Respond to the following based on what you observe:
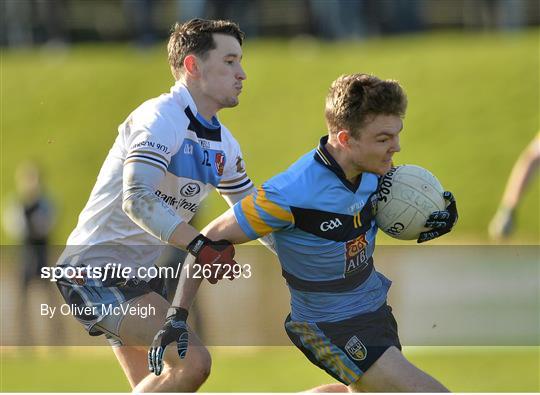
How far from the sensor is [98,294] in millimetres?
6375

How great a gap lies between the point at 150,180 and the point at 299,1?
1645 centimetres

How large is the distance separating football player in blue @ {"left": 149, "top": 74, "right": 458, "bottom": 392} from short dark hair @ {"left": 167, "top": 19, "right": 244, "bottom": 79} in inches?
29.6

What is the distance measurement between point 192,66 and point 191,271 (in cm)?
113

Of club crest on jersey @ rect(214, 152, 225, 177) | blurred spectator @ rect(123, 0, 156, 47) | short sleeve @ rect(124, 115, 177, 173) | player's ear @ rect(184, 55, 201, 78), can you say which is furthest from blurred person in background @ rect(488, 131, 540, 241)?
blurred spectator @ rect(123, 0, 156, 47)

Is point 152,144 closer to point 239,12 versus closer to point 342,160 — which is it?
point 342,160

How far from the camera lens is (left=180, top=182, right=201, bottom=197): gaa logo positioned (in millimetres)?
6406

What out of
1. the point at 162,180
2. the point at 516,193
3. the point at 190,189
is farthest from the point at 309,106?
the point at 162,180

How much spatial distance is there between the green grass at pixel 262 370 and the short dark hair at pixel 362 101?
188 inches

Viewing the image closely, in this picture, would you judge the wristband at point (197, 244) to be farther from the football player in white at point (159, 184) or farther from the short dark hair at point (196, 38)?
the short dark hair at point (196, 38)

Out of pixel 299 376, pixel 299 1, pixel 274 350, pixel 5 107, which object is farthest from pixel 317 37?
pixel 299 376

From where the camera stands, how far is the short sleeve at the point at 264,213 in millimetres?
5891

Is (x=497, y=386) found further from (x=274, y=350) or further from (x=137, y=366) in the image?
(x=137, y=366)

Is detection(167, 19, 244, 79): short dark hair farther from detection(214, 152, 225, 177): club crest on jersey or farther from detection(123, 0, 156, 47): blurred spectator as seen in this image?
detection(123, 0, 156, 47): blurred spectator

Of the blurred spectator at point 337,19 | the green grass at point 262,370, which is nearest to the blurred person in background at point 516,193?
the green grass at point 262,370
